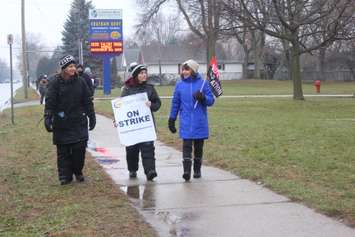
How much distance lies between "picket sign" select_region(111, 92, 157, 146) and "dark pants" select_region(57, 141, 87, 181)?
0.73 m

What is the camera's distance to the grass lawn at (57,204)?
595 centimetres


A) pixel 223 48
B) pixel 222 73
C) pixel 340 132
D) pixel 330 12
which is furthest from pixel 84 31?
pixel 340 132

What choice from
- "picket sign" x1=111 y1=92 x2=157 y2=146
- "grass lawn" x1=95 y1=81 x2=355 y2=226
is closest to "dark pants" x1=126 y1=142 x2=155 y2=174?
"picket sign" x1=111 y1=92 x2=157 y2=146

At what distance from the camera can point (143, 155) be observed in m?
8.91

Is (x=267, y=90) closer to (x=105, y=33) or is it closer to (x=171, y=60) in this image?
(x=105, y=33)

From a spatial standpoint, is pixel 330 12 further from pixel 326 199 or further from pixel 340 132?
pixel 326 199

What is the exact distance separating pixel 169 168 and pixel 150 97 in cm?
144

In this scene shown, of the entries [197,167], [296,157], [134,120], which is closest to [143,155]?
[134,120]

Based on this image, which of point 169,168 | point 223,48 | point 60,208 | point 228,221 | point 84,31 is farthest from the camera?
point 223,48

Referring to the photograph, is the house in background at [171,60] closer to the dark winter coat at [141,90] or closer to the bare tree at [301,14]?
the bare tree at [301,14]

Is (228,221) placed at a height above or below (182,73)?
below

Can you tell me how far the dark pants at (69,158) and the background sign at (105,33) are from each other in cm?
3619

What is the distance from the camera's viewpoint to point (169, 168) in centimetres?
995

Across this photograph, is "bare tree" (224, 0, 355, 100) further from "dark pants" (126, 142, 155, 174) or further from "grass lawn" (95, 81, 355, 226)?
"dark pants" (126, 142, 155, 174)
